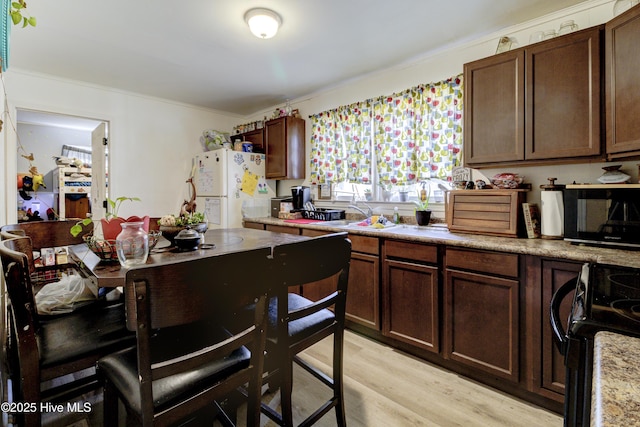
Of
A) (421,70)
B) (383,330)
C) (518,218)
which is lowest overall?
(383,330)

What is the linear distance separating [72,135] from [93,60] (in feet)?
11.8

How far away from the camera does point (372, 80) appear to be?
3199mm

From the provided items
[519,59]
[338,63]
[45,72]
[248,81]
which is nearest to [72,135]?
[45,72]

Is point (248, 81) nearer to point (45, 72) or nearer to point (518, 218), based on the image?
point (45, 72)

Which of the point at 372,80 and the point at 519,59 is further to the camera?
the point at 372,80

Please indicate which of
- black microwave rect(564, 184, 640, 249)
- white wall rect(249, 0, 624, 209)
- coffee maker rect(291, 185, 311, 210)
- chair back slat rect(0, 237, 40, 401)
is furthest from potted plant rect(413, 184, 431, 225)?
chair back slat rect(0, 237, 40, 401)

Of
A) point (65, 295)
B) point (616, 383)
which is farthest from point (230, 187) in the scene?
point (616, 383)

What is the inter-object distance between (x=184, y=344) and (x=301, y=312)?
43 cm

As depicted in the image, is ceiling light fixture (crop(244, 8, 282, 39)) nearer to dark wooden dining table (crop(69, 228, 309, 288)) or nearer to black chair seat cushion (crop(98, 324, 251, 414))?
dark wooden dining table (crop(69, 228, 309, 288))

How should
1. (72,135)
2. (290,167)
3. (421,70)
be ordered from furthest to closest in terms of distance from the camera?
(72,135) → (290,167) → (421,70)

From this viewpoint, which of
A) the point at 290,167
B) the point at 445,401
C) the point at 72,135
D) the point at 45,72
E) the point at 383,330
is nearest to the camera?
the point at 445,401

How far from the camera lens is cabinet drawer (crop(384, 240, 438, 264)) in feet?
6.72

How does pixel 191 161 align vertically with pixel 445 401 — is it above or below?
above

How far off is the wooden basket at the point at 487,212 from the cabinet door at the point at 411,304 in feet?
1.47
